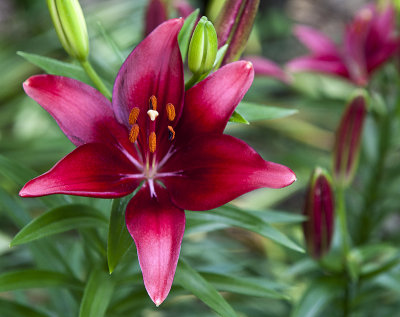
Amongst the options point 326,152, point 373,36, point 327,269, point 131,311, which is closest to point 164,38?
point 131,311

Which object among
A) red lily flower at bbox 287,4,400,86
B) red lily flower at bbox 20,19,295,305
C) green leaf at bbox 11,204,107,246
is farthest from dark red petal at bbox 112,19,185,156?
red lily flower at bbox 287,4,400,86

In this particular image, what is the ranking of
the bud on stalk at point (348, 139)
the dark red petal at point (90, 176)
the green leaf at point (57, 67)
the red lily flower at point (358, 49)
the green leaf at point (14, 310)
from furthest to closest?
the red lily flower at point (358, 49), the bud on stalk at point (348, 139), the green leaf at point (14, 310), the green leaf at point (57, 67), the dark red petal at point (90, 176)

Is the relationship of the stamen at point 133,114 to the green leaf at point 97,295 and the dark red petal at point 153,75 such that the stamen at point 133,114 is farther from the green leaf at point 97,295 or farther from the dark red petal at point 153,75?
the green leaf at point 97,295

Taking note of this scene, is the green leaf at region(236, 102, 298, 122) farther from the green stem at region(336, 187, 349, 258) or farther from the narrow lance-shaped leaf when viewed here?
the green stem at region(336, 187, 349, 258)

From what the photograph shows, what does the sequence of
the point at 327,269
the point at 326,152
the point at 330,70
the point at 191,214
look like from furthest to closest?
the point at 326,152, the point at 330,70, the point at 327,269, the point at 191,214

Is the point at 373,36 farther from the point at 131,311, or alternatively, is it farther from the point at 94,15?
the point at 94,15

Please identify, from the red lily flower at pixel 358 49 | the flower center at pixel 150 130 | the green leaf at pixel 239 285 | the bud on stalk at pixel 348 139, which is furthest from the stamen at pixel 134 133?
the red lily flower at pixel 358 49
